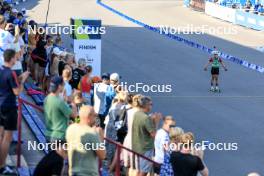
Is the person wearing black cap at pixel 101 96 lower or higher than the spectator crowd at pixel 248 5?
lower

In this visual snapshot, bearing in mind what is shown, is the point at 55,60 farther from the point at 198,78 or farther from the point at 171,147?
the point at 198,78

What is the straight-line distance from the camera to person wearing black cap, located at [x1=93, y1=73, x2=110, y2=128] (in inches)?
521

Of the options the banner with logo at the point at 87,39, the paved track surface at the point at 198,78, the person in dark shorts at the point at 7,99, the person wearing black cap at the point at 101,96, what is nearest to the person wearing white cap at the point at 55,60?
the person wearing black cap at the point at 101,96

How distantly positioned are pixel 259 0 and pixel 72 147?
42.4 meters

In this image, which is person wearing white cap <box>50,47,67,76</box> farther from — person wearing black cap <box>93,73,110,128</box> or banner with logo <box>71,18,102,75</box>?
banner with logo <box>71,18,102,75</box>

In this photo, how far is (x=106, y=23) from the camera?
43000 millimetres

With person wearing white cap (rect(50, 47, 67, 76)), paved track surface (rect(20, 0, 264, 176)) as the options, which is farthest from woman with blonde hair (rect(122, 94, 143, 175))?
person wearing white cap (rect(50, 47, 67, 76))

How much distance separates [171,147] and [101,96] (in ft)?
14.9

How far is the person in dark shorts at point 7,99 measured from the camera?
9.14m

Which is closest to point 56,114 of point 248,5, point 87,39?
point 87,39

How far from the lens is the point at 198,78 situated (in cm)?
2573

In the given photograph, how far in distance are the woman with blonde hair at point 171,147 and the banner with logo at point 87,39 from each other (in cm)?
1073

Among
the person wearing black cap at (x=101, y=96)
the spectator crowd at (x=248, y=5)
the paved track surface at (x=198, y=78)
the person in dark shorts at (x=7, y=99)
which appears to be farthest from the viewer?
the spectator crowd at (x=248, y=5)

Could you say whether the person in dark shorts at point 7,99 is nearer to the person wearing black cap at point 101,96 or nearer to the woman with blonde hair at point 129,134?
the woman with blonde hair at point 129,134
